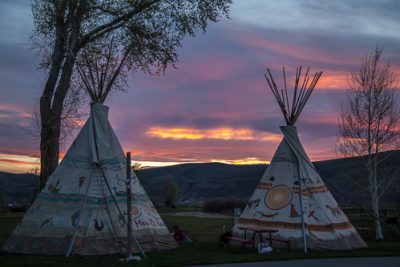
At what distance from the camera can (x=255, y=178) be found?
13212 cm

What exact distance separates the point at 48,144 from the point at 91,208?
3712 millimetres

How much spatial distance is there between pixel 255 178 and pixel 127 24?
115773 millimetres

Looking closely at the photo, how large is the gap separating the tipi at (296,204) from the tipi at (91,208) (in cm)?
303

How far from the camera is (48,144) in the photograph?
55.6 feet

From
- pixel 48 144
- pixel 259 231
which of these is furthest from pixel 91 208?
pixel 259 231

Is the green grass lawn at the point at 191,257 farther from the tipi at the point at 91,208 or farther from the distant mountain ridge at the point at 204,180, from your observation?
the distant mountain ridge at the point at 204,180

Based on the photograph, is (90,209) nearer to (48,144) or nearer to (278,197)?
(48,144)

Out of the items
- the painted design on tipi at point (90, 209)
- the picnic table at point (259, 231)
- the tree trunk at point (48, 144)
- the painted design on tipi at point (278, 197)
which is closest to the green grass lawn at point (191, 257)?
the picnic table at point (259, 231)

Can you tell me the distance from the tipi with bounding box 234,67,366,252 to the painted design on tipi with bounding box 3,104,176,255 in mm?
3060

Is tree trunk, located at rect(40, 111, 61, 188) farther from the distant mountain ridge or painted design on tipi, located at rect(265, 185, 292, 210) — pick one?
the distant mountain ridge

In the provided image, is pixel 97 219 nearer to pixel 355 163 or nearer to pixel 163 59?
pixel 163 59

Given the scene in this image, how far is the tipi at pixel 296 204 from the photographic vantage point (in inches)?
603

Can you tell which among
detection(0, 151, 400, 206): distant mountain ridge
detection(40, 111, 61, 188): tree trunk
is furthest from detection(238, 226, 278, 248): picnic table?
detection(0, 151, 400, 206): distant mountain ridge

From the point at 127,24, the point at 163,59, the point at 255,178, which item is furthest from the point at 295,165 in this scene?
the point at 255,178
